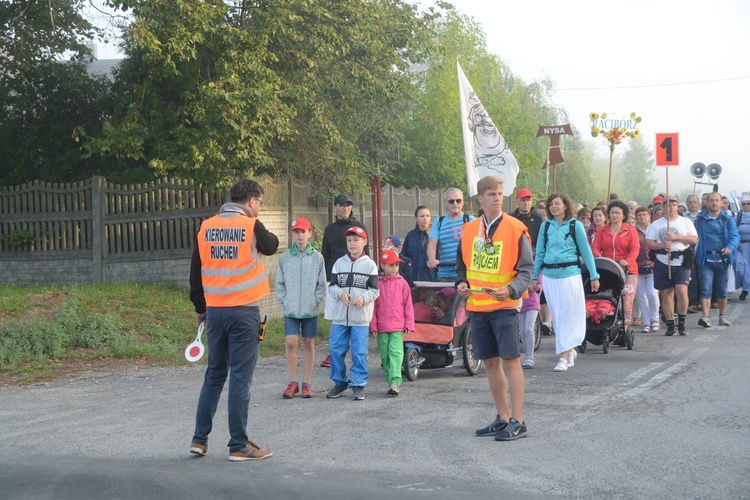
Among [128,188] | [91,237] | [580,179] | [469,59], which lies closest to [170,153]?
[128,188]

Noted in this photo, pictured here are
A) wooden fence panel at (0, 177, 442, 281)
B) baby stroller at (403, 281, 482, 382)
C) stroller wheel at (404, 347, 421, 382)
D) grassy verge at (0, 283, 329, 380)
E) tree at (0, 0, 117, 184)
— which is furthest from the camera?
tree at (0, 0, 117, 184)

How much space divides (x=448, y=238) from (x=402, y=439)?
442cm

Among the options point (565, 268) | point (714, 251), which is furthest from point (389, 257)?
point (714, 251)

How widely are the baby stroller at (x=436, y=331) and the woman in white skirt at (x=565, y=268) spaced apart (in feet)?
3.14

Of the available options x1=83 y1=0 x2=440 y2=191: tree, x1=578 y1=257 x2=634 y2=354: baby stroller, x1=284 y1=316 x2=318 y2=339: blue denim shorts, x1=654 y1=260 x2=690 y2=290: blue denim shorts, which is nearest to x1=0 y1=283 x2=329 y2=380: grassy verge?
x1=83 y1=0 x2=440 y2=191: tree

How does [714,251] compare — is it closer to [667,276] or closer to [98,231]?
[667,276]

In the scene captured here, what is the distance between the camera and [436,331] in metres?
10.7

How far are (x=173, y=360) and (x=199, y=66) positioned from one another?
610cm

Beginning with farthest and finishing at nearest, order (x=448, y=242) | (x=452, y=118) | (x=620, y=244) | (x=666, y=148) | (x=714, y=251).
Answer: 1. (x=452, y=118)
2. (x=666, y=148)
3. (x=714, y=251)
4. (x=620, y=244)
5. (x=448, y=242)

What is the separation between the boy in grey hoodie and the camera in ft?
31.2

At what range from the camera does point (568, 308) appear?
11008 mm

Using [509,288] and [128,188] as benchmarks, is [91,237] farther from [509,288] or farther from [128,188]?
[509,288]

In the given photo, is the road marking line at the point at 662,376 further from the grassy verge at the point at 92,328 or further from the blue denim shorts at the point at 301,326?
the grassy verge at the point at 92,328

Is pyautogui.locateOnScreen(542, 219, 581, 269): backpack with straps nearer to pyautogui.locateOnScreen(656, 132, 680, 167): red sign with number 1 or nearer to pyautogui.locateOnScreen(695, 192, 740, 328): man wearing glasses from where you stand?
pyautogui.locateOnScreen(695, 192, 740, 328): man wearing glasses
